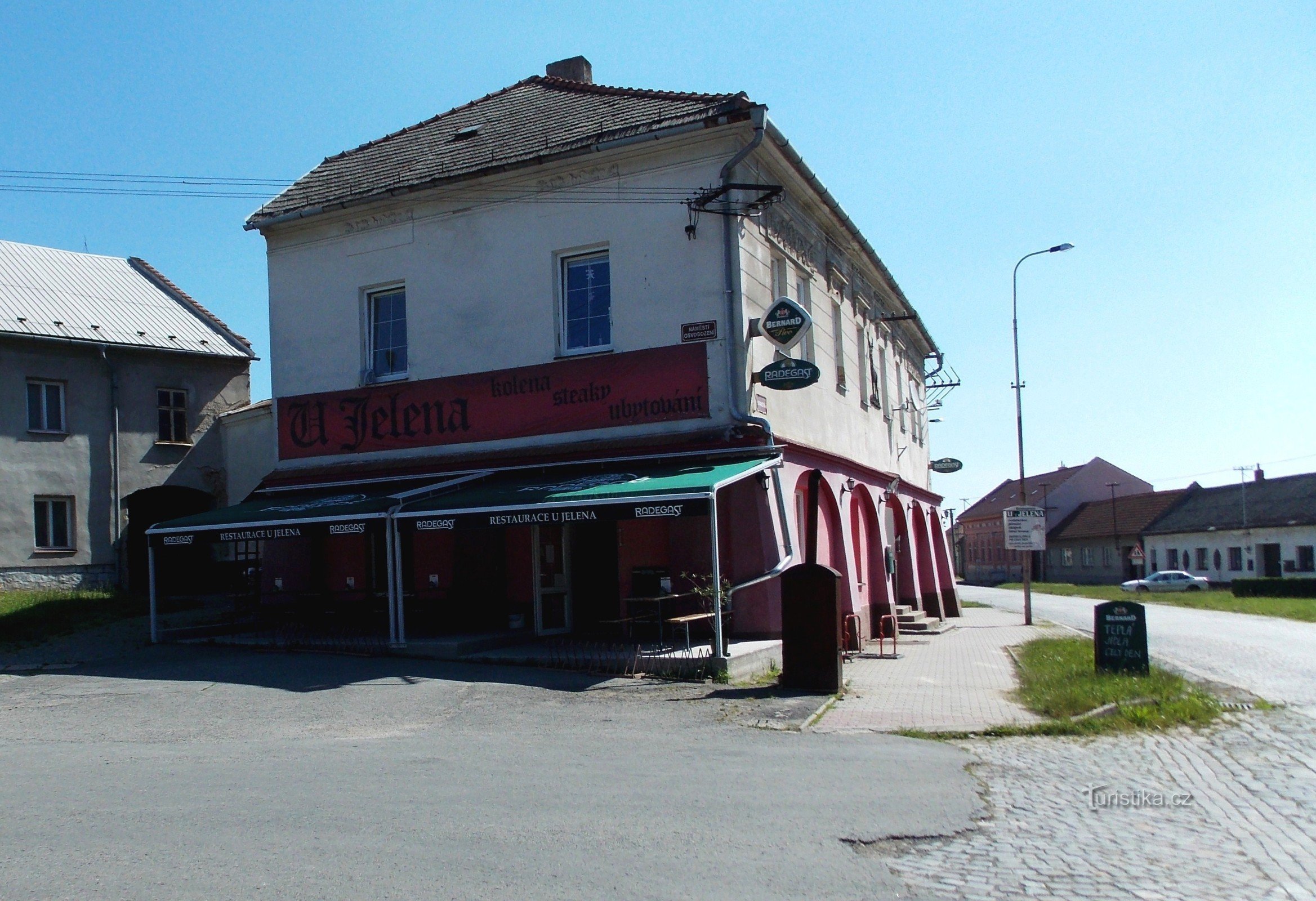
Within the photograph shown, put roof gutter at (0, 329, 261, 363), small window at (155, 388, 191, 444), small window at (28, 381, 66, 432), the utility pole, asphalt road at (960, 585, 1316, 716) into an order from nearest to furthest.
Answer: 1. asphalt road at (960, 585, 1316, 716)
2. roof gutter at (0, 329, 261, 363)
3. small window at (28, 381, 66, 432)
4. small window at (155, 388, 191, 444)
5. the utility pole

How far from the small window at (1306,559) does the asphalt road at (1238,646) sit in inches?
884

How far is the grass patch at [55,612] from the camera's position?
1762 centimetres

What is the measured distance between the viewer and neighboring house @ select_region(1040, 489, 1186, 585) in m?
69.5

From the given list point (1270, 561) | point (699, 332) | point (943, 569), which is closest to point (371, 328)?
point (699, 332)

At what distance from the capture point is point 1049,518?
8194 centimetres

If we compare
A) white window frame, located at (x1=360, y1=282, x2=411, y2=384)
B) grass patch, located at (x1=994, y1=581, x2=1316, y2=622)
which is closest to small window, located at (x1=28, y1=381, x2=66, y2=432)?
white window frame, located at (x1=360, y1=282, x2=411, y2=384)

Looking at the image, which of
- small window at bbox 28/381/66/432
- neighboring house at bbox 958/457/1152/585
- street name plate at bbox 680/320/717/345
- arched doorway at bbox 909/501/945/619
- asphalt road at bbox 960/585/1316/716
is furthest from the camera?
neighboring house at bbox 958/457/1152/585

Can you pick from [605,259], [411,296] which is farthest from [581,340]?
[411,296]

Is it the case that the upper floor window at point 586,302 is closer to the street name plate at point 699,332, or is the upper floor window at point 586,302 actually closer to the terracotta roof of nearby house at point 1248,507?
the street name plate at point 699,332

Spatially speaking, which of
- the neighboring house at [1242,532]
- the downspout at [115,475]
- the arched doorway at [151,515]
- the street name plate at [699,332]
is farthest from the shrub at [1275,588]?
the downspout at [115,475]

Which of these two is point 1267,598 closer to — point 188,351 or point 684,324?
point 684,324

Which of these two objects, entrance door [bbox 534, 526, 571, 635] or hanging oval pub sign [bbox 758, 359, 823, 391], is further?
entrance door [bbox 534, 526, 571, 635]

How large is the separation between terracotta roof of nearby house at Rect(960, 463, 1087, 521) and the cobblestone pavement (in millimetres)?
76222

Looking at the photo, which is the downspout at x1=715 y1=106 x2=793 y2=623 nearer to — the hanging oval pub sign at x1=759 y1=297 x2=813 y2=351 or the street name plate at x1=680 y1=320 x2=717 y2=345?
the street name plate at x1=680 y1=320 x2=717 y2=345
